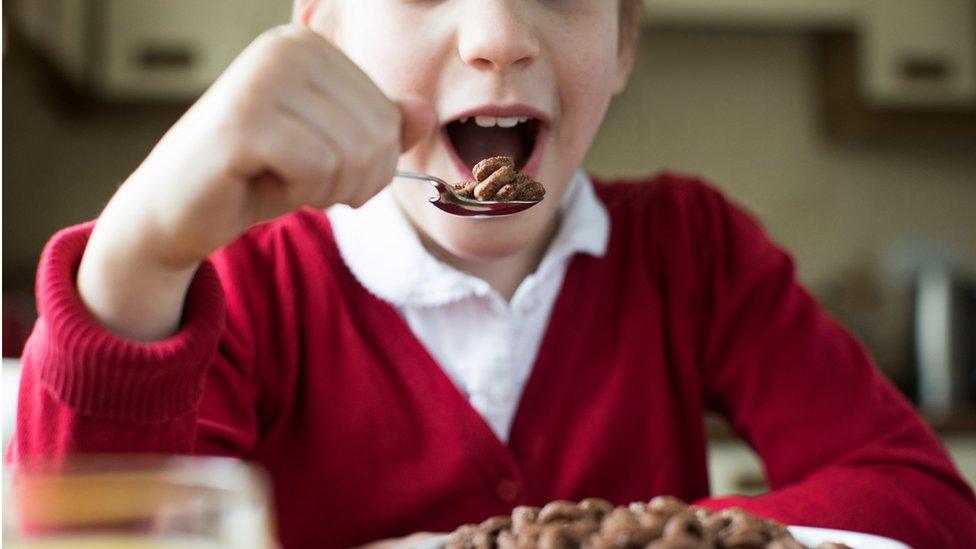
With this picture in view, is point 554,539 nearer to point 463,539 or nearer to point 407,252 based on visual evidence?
point 463,539

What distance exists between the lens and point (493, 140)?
0.88 metres

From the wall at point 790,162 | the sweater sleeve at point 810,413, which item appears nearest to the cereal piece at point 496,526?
the sweater sleeve at point 810,413

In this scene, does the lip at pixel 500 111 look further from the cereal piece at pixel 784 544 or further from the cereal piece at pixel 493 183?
the cereal piece at pixel 784 544

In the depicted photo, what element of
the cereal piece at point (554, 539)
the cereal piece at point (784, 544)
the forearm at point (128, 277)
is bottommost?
the cereal piece at point (554, 539)

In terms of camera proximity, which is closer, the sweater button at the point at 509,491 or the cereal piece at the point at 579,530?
the cereal piece at the point at 579,530

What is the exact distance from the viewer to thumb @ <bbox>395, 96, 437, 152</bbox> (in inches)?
24.0

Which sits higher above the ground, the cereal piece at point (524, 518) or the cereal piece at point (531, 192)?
the cereal piece at point (531, 192)

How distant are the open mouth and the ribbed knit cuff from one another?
0.29 metres

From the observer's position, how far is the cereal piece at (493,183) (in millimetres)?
744

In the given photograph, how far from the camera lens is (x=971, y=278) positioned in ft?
9.81

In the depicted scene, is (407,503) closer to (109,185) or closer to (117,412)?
(117,412)

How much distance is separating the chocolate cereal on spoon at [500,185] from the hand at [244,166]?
0.43 feet

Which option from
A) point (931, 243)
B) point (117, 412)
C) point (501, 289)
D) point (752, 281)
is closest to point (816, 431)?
point (752, 281)

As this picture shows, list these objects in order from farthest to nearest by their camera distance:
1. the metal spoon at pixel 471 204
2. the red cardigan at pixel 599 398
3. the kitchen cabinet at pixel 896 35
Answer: the kitchen cabinet at pixel 896 35, the red cardigan at pixel 599 398, the metal spoon at pixel 471 204
